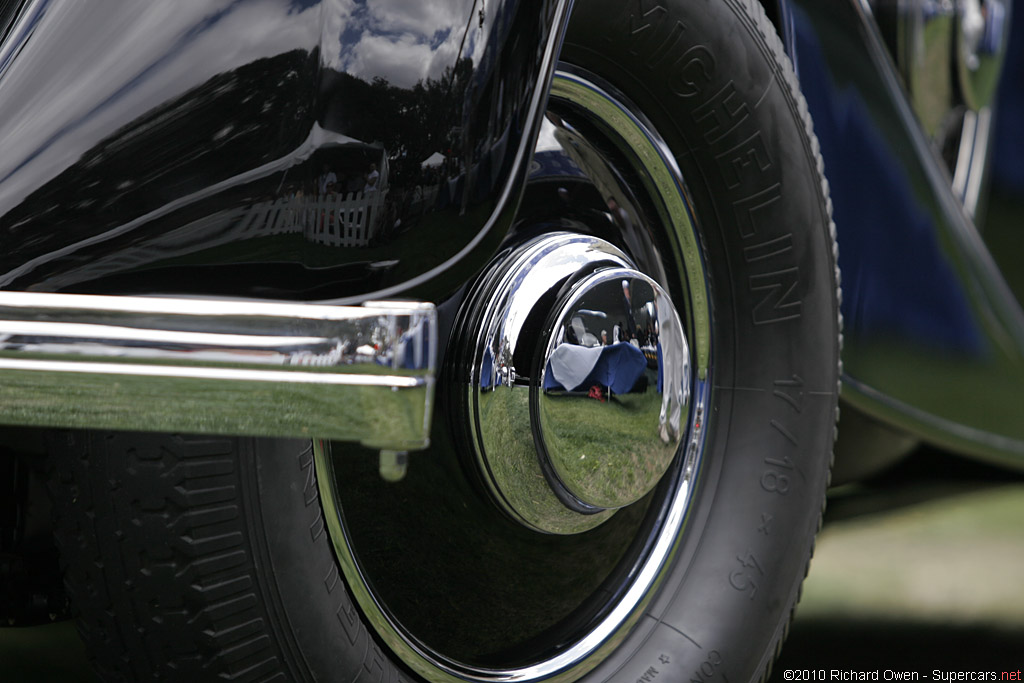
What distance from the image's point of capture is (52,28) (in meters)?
0.85

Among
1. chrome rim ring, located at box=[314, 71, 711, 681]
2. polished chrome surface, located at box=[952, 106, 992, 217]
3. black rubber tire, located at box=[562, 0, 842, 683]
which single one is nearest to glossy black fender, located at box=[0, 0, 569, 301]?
chrome rim ring, located at box=[314, 71, 711, 681]

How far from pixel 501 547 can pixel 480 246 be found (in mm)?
503

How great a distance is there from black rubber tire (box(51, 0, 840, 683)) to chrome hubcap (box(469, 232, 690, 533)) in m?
0.24

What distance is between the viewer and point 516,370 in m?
1.17

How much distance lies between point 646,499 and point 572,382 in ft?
1.22

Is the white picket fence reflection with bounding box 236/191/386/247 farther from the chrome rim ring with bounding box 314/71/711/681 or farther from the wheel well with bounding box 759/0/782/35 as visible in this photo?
the wheel well with bounding box 759/0/782/35

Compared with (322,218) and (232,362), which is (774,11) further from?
(232,362)

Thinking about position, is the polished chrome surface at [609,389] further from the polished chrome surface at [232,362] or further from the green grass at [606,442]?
the polished chrome surface at [232,362]

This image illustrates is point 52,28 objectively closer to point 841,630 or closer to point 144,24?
point 144,24

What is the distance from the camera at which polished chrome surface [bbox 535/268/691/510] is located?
117cm

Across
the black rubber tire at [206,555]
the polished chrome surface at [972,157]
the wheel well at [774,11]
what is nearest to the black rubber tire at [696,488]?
the black rubber tire at [206,555]

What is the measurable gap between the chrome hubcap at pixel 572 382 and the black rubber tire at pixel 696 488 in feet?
0.79

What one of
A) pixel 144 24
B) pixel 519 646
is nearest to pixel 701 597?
pixel 519 646

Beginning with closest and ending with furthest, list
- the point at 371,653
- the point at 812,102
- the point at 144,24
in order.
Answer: the point at 144,24 < the point at 371,653 < the point at 812,102
